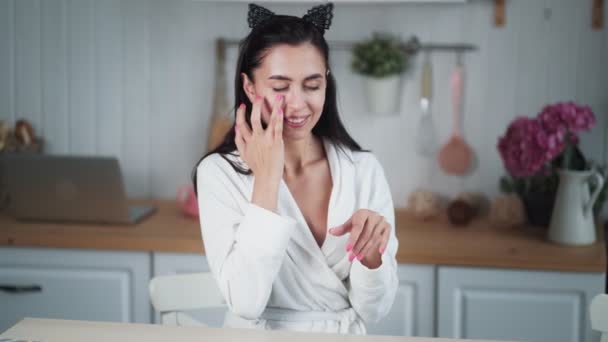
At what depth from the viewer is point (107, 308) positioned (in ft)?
7.86

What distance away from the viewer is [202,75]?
275 cm

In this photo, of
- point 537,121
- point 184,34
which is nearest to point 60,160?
point 184,34

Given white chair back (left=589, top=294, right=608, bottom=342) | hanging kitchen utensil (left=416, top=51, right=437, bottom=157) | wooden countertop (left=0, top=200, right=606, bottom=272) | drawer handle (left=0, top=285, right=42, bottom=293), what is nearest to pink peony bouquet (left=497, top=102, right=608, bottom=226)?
wooden countertop (left=0, top=200, right=606, bottom=272)

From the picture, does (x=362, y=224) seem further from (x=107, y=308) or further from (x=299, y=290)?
(x=107, y=308)

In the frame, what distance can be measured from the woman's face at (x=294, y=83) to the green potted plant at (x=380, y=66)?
1.00 metres

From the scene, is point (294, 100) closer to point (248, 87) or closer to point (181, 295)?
point (248, 87)

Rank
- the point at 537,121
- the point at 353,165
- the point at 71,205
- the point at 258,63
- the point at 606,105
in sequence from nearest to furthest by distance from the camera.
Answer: the point at 258,63 → the point at 353,165 → the point at 537,121 → the point at 71,205 → the point at 606,105

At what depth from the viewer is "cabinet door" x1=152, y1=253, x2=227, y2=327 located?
2330mm

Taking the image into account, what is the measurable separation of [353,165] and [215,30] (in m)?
1.14

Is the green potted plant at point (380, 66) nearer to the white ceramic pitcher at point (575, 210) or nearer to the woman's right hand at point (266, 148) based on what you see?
the white ceramic pitcher at point (575, 210)

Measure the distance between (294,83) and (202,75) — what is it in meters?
1.24

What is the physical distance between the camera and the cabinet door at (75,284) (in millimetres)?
2369

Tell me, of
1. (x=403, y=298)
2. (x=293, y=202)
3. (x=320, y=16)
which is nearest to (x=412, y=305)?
(x=403, y=298)

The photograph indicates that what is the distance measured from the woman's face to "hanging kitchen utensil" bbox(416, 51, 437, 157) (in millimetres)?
1085
